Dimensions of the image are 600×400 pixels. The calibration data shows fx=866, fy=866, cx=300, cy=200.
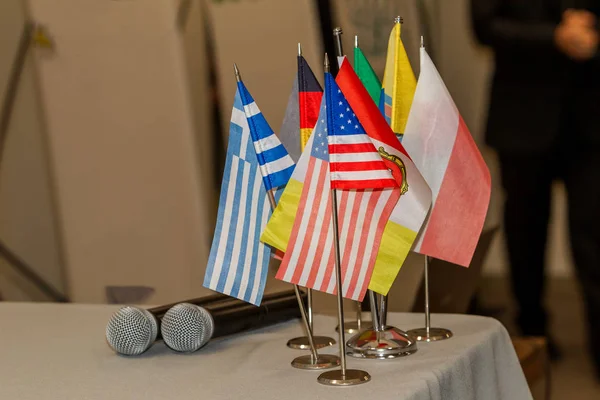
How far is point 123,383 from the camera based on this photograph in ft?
3.90

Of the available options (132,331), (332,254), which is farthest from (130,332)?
(332,254)

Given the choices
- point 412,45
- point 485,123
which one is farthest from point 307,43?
point 485,123

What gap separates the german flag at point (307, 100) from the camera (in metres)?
1.22

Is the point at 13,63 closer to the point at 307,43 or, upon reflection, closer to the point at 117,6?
the point at 117,6

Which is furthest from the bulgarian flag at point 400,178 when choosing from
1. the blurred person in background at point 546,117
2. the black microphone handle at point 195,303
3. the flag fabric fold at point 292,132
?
the blurred person in background at point 546,117

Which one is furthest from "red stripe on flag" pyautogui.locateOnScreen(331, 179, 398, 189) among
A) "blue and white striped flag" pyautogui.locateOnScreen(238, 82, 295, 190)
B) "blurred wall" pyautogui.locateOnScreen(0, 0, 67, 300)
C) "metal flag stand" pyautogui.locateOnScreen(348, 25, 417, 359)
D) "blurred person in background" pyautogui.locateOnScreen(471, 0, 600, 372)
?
"blurred wall" pyautogui.locateOnScreen(0, 0, 67, 300)

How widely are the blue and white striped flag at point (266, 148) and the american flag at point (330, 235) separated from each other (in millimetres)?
65

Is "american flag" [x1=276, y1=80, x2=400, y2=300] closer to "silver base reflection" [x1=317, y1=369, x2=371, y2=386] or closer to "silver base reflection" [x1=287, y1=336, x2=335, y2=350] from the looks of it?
"silver base reflection" [x1=317, y1=369, x2=371, y2=386]

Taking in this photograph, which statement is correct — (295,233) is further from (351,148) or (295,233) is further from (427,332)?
(427,332)

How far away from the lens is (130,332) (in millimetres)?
1318

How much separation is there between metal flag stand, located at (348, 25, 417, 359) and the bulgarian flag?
0.46 ft

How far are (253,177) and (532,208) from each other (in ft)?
5.97

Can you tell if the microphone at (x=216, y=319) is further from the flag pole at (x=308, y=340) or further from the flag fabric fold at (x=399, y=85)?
the flag fabric fold at (x=399, y=85)

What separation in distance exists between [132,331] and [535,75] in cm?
181
